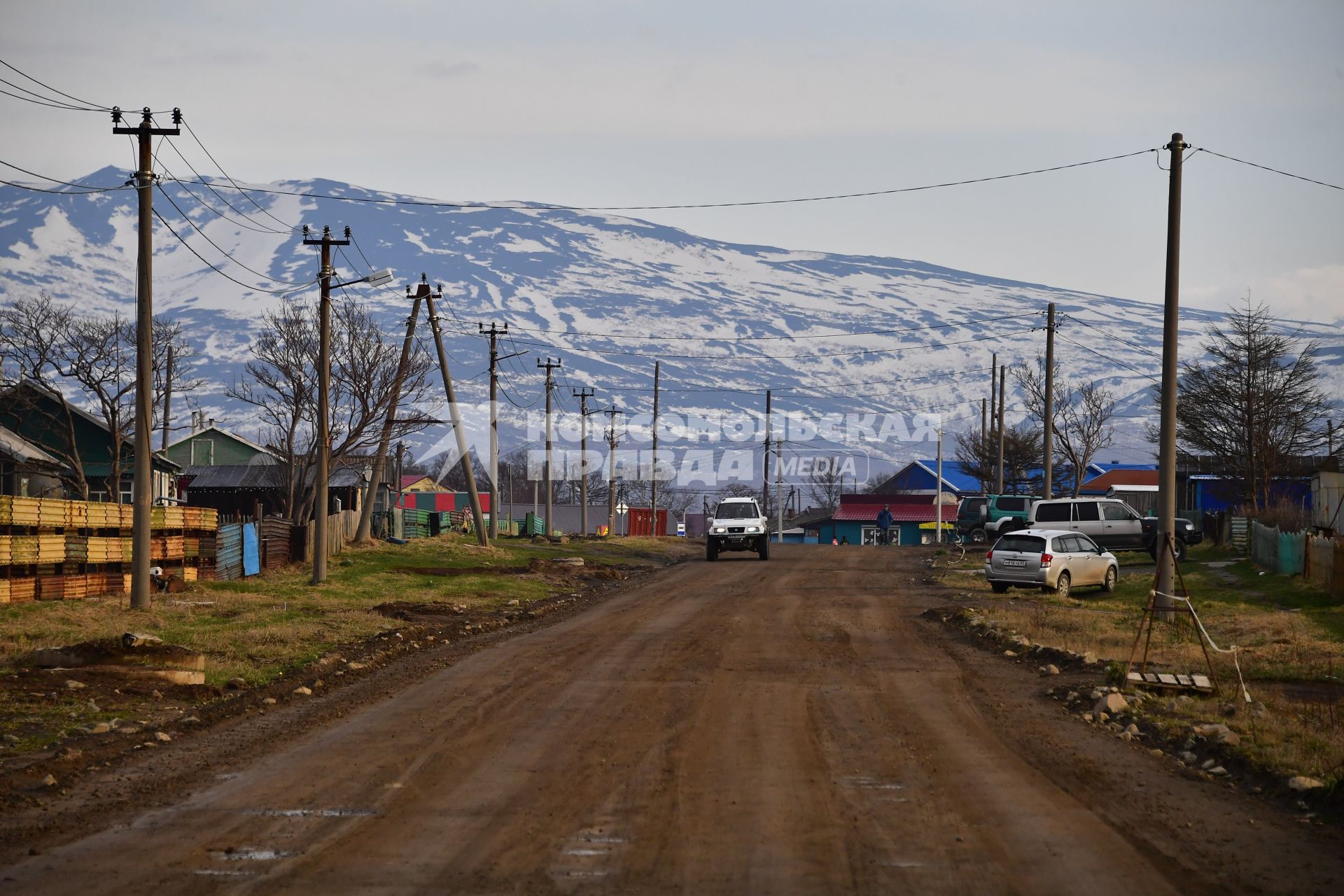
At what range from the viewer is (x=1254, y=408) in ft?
184

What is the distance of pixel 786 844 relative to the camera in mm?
8203

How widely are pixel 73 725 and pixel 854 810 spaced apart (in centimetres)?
765

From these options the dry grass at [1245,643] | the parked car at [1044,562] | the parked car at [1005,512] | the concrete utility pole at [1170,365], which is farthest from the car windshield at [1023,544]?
the parked car at [1005,512]

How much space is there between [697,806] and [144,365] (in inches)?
685

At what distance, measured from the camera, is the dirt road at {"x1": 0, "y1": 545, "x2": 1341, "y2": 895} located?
7555mm

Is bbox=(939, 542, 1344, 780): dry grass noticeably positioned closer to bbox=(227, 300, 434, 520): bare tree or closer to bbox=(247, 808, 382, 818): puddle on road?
bbox=(247, 808, 382, 818): puddle on road

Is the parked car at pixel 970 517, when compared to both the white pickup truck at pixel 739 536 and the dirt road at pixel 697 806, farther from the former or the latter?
the dirt road at pixel 697 806

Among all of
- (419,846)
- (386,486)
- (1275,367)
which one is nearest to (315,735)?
(419,846)

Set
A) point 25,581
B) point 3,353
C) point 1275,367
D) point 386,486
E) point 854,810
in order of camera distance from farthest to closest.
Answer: point 386,486, point 1275,367, point 3,353, point 25,581, point 854,810

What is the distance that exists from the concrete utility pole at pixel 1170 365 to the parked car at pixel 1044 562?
5.27 meters

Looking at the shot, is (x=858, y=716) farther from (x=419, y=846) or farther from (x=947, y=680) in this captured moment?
(x=419, y=846)

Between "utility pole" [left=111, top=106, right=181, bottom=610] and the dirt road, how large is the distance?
9.08m

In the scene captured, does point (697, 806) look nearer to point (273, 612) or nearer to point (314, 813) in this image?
point (314, 813)

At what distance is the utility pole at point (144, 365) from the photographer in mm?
22922
